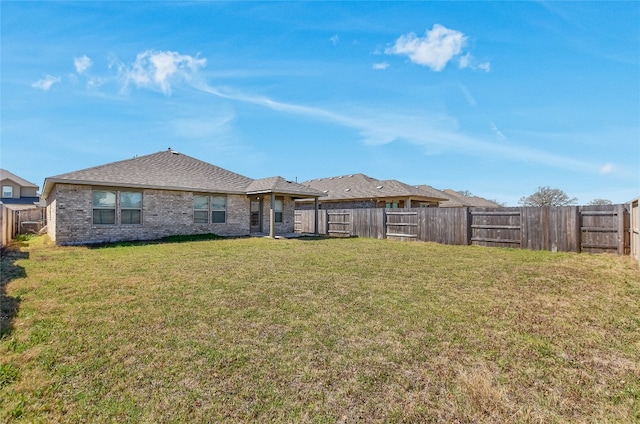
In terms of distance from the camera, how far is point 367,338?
3588mm

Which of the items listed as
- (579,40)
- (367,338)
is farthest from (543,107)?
(367,338)

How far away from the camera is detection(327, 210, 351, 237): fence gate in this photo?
1767 cm

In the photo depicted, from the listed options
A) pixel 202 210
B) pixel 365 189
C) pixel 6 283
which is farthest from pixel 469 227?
pixel 6 283

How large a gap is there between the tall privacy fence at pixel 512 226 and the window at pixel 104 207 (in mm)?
11620

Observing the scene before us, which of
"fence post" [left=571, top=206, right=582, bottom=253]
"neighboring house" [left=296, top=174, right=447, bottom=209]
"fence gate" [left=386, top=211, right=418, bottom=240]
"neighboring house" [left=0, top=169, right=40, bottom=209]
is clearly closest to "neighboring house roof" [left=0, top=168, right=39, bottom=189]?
"neighboring house" [left=0, top=169, right=40, bottom=209]

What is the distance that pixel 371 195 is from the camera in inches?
881

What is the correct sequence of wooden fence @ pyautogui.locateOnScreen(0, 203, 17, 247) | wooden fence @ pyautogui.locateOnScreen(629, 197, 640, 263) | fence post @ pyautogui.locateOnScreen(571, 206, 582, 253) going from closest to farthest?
1. wooden fence @ pyautogui.locateOnScreen(629, 197, 640, 263)
2. fence post @ pyautogui.locateOnScreen(571, 206, 582, 253)
3. wooden fence @ pyautogui.locateOnScreen(0, 203, 17, 247)

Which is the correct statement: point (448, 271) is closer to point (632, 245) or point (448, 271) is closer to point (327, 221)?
point (632, 245)

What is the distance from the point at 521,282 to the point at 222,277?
249 inches

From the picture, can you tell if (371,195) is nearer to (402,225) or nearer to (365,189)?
(365,189)

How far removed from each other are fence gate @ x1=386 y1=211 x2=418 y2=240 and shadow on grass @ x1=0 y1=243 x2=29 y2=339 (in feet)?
44.5

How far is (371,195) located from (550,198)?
34.1m

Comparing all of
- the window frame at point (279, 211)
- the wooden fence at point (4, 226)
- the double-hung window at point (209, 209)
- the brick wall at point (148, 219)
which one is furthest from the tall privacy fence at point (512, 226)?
the wooden fence at point (4, 226)

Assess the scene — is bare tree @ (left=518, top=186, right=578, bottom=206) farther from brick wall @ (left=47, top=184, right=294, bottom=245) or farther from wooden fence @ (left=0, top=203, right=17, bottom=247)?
wooden fence @ (left=0, top=203, right=17, bottom=247)
